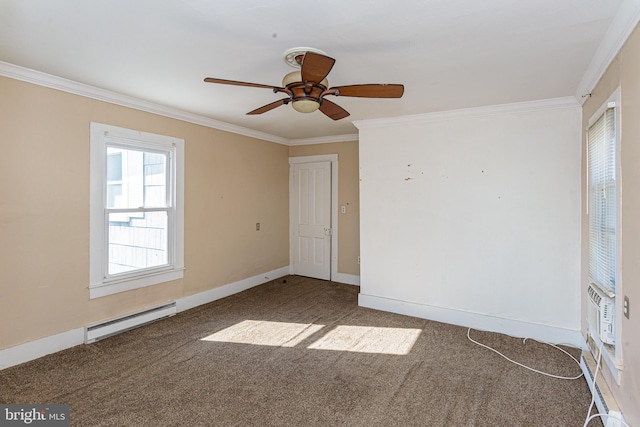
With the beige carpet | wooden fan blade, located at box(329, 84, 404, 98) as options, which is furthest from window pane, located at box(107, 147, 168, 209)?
wooden fan blade, located at box(329, 84, 404, 98)

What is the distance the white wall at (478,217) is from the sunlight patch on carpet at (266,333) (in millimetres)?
1128

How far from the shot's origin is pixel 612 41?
2.12 meters

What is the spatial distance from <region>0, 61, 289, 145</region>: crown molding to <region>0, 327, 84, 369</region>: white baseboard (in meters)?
2.17

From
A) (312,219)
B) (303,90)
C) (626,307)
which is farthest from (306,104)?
(312,219)

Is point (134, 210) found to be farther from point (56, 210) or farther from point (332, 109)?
point (332, 109)

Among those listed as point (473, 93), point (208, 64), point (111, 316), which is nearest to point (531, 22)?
point (473, 93)

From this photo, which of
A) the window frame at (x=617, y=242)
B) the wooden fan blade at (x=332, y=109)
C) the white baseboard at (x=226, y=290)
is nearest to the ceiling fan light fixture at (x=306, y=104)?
the wooden fan blade at (x=332, y=109)

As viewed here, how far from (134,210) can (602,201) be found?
4243 mm

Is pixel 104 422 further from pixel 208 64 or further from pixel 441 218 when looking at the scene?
pixel 441 218

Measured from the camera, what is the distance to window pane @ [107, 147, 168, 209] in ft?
11.7

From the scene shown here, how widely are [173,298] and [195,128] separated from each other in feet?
6.84

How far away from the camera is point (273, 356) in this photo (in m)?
3.11

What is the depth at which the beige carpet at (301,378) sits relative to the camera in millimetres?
2277

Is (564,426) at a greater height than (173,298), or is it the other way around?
(173,298)
